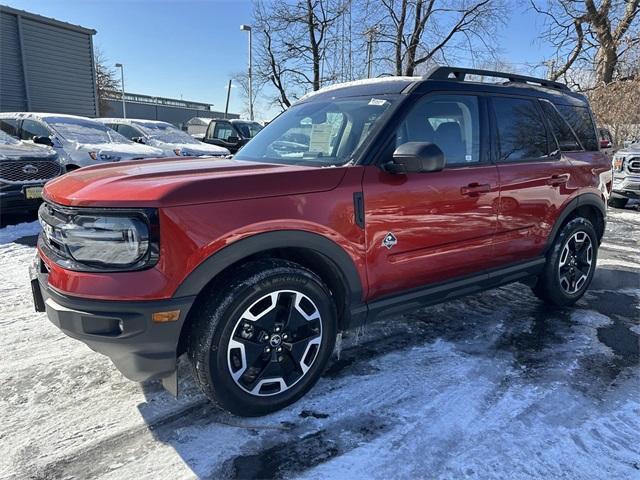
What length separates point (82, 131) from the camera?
32.0ft

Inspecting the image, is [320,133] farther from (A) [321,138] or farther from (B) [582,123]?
(B) [582,123]

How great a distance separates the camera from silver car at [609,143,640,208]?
895cm

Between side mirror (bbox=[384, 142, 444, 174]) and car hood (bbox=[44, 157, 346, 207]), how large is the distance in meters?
0.35

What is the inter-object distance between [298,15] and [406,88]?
15.8m

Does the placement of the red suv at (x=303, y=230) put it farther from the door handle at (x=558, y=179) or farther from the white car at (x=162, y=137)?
the white car at (x=162, y=137)

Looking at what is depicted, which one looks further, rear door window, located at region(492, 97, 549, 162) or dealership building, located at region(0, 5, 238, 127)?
dealership building, located at region(0, 5, 238, 127)

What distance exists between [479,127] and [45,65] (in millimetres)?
17007

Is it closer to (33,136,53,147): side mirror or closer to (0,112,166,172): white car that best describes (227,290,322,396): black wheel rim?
(0,112,166,172): white car

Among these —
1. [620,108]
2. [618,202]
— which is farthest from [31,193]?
[620,108]

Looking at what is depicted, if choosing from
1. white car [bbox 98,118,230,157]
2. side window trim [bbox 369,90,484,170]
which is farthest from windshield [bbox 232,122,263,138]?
side window trim [bbox 369,90,484,170]

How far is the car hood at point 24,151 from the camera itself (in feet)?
23.3

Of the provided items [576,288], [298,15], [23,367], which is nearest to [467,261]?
[576,288]

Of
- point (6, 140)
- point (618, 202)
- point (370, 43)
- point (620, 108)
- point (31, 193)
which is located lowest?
point (618, 202)

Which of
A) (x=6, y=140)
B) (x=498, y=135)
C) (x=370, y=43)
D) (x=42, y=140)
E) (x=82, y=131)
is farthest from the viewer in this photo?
(x=370, y=43)
